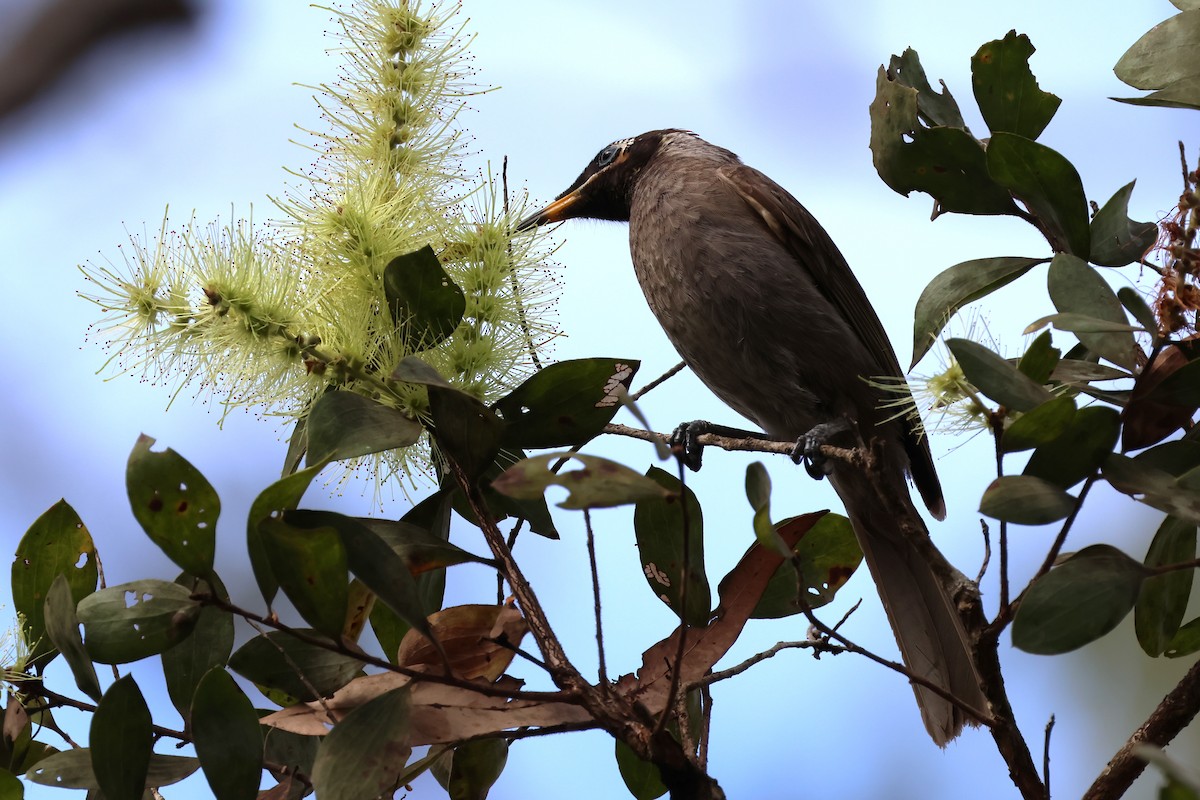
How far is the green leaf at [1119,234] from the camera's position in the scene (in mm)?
1807

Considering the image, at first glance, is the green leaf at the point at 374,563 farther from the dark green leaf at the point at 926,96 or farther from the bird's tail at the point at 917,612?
the bird's tail at the point at 917,612

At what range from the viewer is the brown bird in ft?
10.1

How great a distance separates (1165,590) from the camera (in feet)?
5.96

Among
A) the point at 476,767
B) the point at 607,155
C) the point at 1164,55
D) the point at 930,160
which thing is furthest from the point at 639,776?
the point at 607,155

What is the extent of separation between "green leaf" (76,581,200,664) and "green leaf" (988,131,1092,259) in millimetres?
1294

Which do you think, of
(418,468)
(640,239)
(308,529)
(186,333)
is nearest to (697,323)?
(640,239)

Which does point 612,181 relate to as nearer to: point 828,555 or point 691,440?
point 691,440

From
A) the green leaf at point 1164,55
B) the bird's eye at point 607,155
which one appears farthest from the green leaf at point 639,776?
the bird's eye at point 607,155

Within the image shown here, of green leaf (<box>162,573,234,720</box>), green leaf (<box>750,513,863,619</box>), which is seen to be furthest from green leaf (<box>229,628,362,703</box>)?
green leaf (<box>750,513,863,619</box>)

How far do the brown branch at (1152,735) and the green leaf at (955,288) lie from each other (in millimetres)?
607

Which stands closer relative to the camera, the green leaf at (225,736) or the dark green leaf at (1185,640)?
the green leaf at (225,736)

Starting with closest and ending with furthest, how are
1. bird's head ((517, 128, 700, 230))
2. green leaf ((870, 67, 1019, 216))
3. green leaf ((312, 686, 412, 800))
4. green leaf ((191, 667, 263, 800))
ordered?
green leaf ((312, 686, 412, 800)) → green leaf ((191, 667, 263, 800)) → green leaf ((870, 67, 1019, 216)) → bird's head ((517, 128, 700, 230))

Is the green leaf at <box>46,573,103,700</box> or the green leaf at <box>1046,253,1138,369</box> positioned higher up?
the green leaf at <box>46,573,103,700</box>

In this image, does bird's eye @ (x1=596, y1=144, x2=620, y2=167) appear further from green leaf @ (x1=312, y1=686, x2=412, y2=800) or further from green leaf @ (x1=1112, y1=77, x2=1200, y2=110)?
green leaf @ (x1=312, y1=686, x2=412, y2=800)
